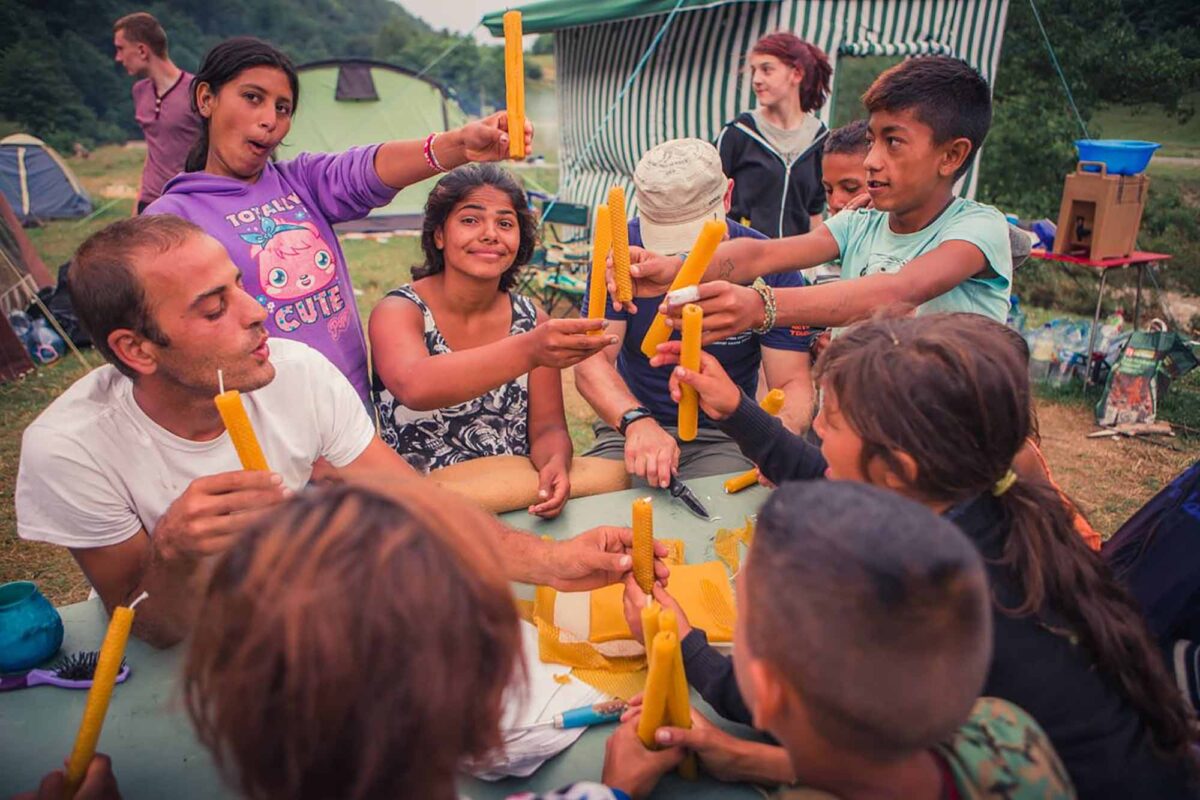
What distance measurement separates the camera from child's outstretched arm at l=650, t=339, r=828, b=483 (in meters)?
2.04

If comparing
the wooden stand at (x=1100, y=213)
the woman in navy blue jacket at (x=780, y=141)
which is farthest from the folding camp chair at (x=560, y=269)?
the wooden stand at (x=1100, y=213)

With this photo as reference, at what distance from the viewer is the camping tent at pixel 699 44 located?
743 centimetres

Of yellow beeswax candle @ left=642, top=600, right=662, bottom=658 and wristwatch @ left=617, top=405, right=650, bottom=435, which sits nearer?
yellow beeswax candle @ left=642, top=600, right=662, bottom=658

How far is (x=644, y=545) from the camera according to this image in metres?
1.58

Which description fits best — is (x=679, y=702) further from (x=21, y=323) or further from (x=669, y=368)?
(x=21, y=323)

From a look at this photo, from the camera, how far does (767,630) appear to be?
1.07 metres

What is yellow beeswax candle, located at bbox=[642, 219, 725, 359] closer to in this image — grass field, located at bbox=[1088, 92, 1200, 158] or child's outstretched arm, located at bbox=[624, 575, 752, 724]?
child's outstretched arm, located at bbox=[624, 575, 752, 724]

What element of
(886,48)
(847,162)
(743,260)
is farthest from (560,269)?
(743,260)

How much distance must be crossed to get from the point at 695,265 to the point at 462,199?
139cm

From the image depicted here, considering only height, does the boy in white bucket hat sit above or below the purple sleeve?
below

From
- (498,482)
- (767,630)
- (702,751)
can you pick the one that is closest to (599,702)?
(702,751)

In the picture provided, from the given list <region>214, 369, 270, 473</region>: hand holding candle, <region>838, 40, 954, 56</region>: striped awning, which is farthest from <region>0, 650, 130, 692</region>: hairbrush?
<region>838, 40, 954, 56</region>: striped awning

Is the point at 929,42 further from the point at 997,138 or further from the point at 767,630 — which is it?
the point at 767,630

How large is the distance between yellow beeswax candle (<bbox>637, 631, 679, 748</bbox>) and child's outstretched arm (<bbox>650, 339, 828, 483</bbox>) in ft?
2.92
